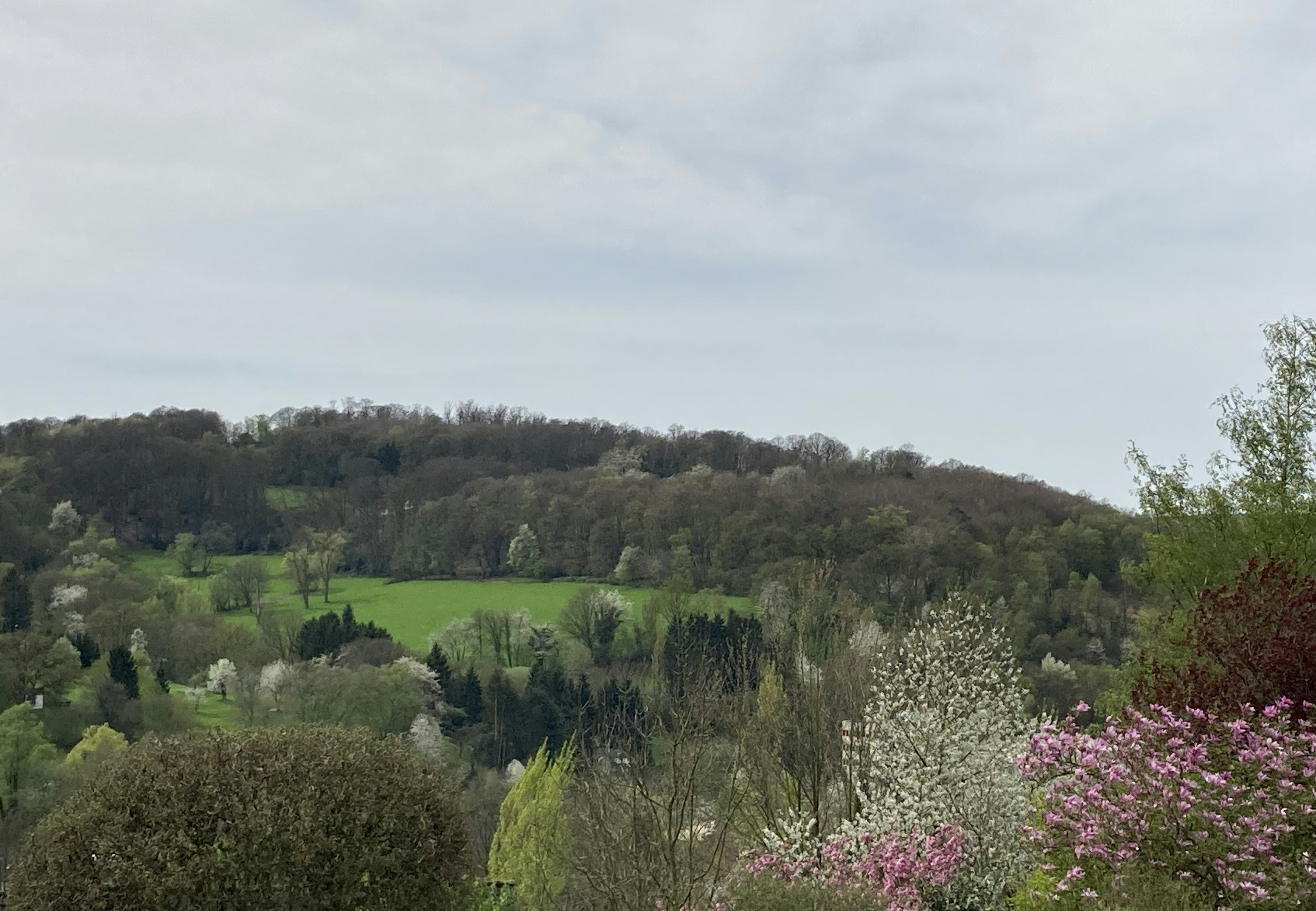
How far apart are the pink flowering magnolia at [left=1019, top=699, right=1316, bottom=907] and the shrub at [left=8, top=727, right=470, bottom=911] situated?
5.62 meters

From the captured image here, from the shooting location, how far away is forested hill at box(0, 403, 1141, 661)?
2196 inches

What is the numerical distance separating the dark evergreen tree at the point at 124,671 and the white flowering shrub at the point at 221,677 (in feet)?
19.7

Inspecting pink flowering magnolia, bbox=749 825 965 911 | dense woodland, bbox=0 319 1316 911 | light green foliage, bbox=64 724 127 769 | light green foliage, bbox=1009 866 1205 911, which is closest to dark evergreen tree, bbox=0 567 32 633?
dense woodland, bbox=0 319 1316 911

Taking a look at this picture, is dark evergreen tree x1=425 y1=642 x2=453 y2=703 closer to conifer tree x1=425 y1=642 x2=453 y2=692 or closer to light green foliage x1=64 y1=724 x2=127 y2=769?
conifer tree x1=425 y1=642 x2=453 y2=692

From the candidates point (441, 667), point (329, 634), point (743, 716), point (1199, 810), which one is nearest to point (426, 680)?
point (441, 667)

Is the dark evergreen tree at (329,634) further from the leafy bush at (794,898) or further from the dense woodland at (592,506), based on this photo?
the leafy bush at (794,898)

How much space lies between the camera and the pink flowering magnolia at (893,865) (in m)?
10.1

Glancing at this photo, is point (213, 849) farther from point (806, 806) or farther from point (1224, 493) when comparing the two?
point (1224, 493)

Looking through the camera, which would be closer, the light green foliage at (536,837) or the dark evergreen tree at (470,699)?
the light green foliage at (536,837)

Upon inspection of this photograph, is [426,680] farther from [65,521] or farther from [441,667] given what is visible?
[65,521]

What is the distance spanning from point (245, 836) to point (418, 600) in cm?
6480

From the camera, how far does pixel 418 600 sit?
238 ft

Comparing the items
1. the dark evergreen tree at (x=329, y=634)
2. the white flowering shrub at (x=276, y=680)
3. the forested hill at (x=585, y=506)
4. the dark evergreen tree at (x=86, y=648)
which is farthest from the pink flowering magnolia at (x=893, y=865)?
the dark evergreen tree at (x=329, y=634)

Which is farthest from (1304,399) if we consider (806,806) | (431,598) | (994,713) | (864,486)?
(431,598)
